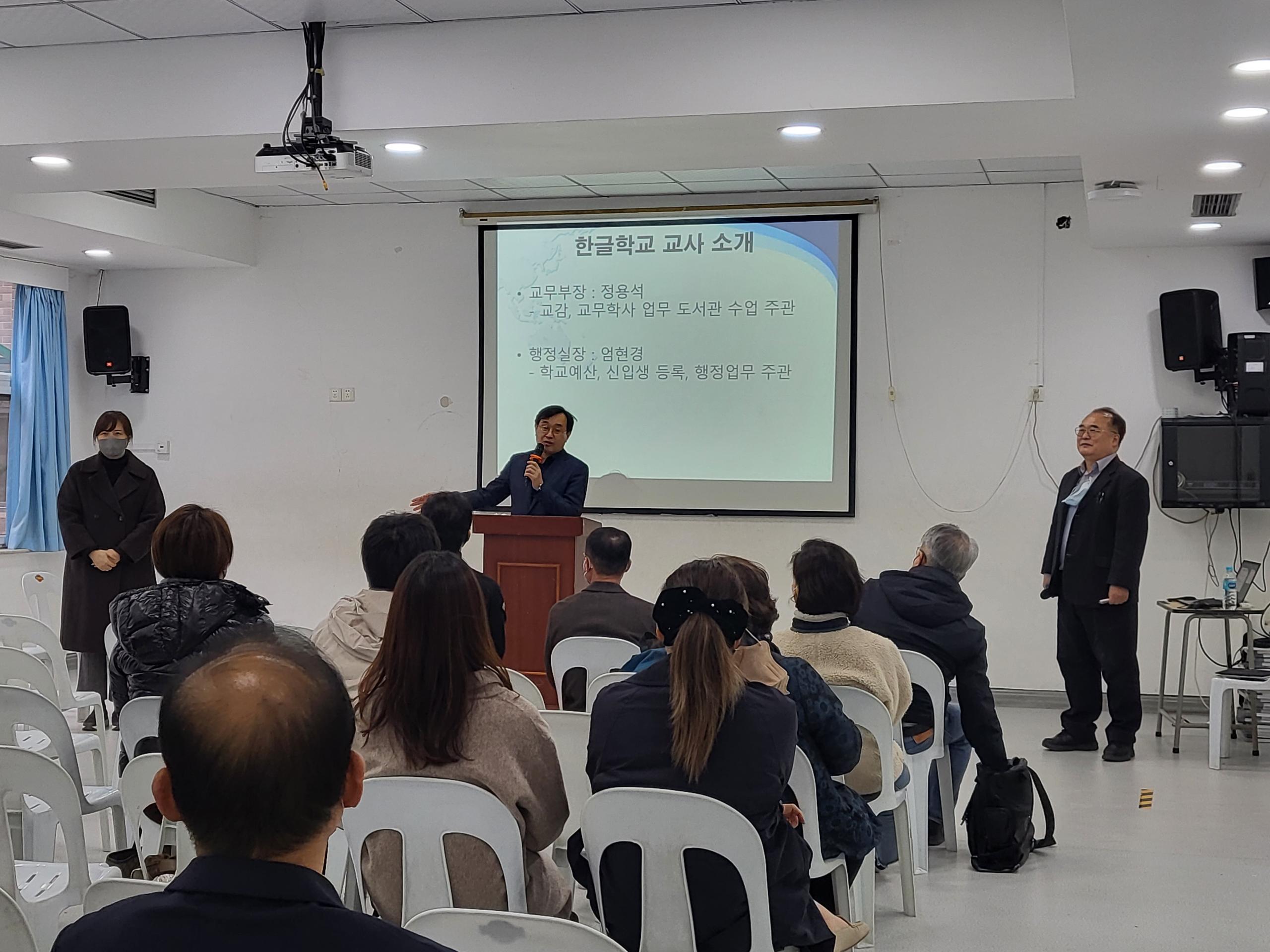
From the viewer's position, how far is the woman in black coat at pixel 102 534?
6.17 m

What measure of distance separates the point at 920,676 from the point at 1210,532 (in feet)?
12.4

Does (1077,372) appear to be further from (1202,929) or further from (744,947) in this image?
(744,947)

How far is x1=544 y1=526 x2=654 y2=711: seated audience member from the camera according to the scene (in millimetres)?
4082

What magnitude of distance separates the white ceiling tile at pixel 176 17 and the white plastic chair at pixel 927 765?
355 cm

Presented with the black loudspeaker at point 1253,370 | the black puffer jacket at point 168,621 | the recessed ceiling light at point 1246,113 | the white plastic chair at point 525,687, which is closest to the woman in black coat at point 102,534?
the black puffer jacket at point 168,621

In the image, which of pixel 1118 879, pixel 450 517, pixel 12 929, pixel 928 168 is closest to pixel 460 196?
pixel 928 168

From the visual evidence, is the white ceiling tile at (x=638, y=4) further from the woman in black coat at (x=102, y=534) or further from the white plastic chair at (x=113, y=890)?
the white plastic chair at (x=113, y=890)

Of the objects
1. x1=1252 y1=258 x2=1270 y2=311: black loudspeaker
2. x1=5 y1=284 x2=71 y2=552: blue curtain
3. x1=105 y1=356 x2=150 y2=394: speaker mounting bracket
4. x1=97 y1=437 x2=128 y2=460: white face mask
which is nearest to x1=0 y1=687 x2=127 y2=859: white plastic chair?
x1=97 y1=437 x2=128 y2=460: white face mask

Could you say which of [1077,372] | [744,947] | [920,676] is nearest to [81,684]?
[920,676]

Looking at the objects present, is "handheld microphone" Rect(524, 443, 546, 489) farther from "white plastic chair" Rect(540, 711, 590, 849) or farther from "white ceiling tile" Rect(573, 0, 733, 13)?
"white plastic chair" Rect(540, 711, 590, 849)

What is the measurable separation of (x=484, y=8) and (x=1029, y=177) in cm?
367

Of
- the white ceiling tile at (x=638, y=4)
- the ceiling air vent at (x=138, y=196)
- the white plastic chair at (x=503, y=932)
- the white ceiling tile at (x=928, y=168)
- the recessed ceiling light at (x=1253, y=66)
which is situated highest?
the white ceiling tile at (x=638, y=4)

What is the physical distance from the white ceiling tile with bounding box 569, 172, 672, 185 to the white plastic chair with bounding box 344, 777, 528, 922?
17.2 feet

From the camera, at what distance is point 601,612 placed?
13.5 feet
